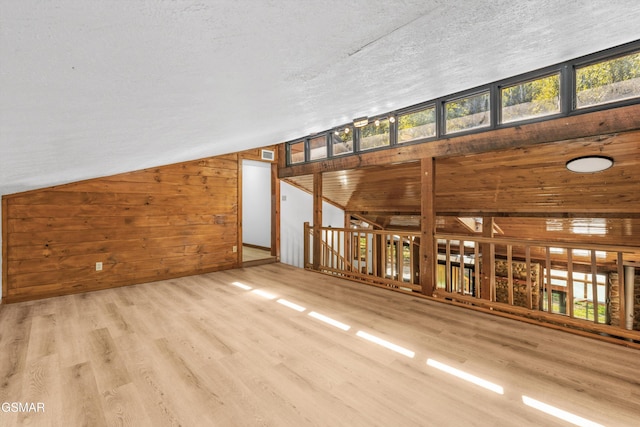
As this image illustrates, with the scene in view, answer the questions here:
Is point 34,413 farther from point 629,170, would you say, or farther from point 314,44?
point 629,170

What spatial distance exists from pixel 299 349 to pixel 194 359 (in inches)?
28.1

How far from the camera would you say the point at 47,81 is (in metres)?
0.47

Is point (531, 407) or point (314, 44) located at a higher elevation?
point (314, 44)

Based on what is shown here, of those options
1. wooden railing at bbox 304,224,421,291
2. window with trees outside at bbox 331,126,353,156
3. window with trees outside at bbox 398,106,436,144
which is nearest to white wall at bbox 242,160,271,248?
wooden railing at bbox 304,224,421,291

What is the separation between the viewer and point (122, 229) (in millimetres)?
3830

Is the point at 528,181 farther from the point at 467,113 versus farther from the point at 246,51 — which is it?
the point at 246,51

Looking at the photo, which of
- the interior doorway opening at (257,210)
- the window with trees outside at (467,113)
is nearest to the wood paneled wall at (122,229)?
the interior doorway opening at (257,210)

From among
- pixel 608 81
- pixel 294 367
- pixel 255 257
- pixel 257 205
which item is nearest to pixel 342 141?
pixel 255 257

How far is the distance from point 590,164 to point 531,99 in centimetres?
97

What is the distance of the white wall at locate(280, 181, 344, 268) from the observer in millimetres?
5656

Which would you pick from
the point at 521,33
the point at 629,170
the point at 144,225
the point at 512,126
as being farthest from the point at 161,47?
the point at 629,170

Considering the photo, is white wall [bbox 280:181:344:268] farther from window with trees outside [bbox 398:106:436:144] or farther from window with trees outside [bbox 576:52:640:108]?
window with trees outside [bbox 576:52:640:108]

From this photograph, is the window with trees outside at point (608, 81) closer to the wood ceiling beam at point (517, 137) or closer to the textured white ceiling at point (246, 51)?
the wood ceiling beam at point (517, 137)

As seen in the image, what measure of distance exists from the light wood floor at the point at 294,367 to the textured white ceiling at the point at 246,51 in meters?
1.45
